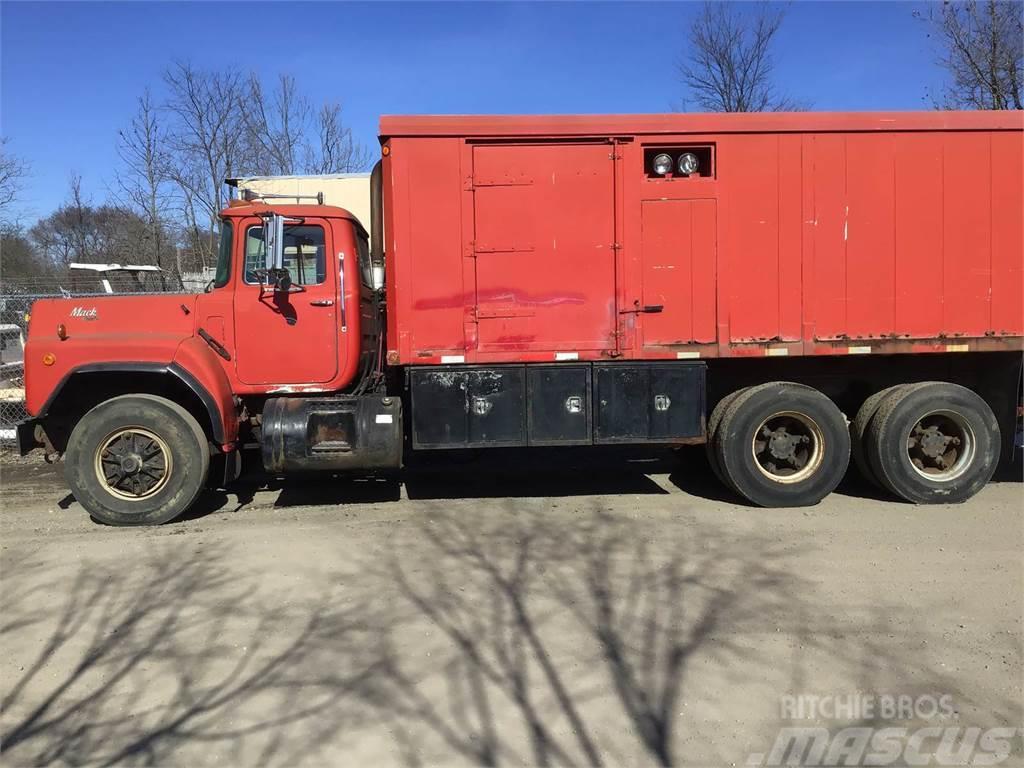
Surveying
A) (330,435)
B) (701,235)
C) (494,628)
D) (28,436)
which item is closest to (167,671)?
(494,628)

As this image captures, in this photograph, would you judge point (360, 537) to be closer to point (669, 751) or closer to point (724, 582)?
point (724, 582)

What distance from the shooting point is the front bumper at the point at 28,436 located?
5824 millimetres

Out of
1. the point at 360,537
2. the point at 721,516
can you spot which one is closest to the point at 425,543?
the point at 360,537

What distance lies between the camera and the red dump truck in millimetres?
5844

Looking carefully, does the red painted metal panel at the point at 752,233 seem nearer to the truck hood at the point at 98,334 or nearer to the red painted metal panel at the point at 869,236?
the red painted metal panel at the point at 869,236

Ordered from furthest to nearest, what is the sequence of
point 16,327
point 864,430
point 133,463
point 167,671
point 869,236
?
point 16,327 < point 864,430 < point 869,236 < point 133,463 < point 167,671

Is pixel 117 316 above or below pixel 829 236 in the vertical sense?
below

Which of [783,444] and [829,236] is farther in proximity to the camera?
[783,444]

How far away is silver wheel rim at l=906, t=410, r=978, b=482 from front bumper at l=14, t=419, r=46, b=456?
7.35 m

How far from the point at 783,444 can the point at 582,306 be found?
215 centimetres

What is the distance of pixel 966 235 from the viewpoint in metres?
6.05

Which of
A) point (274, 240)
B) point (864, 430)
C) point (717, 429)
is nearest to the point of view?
point (274, 240)

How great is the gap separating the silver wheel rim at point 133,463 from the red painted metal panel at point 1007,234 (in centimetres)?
705

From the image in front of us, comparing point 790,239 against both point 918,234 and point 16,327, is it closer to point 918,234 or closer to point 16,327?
point 918,234
